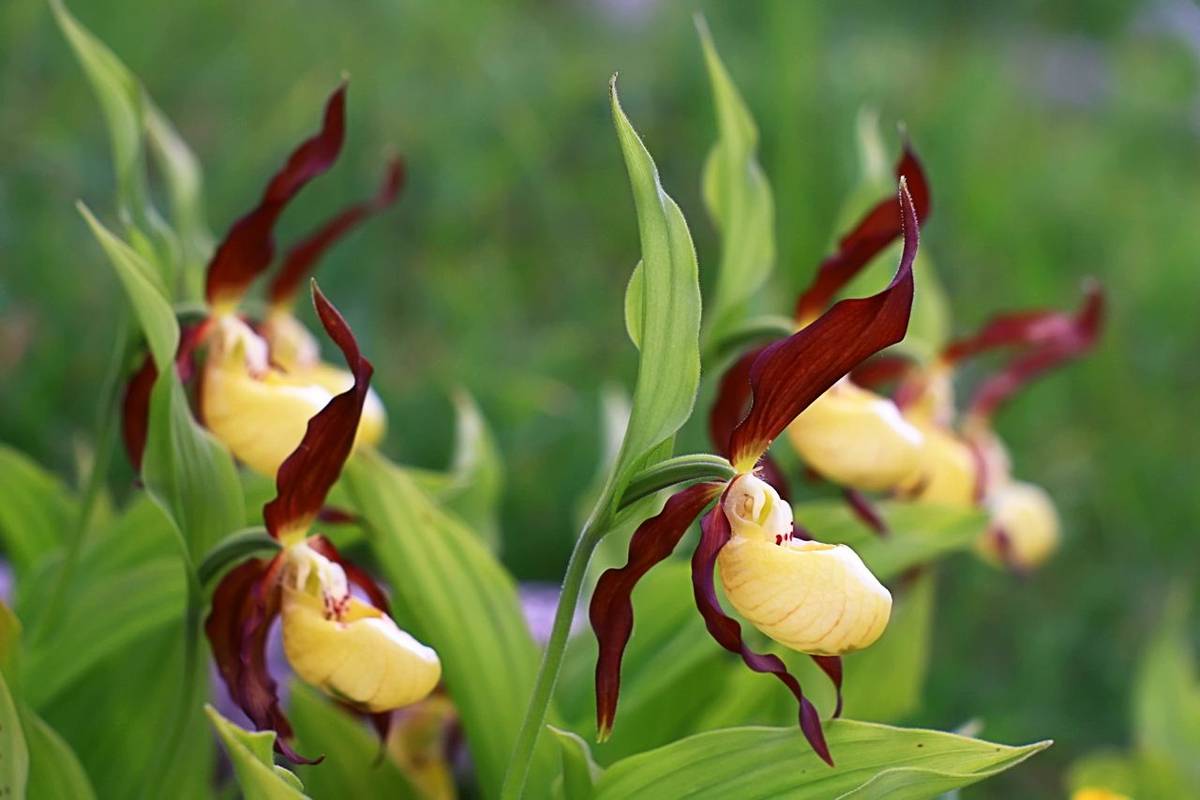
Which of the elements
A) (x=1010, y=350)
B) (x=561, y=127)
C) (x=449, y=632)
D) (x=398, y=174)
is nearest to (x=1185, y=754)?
(x=449, y=632)

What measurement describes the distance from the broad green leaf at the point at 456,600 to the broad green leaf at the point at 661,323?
28 cm

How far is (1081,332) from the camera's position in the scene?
116 cm

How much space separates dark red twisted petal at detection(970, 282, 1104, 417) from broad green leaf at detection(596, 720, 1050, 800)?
56 cm

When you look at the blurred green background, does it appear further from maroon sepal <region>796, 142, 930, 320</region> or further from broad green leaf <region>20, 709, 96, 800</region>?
broad green leaf <region>20, 709, 96, 800</region>

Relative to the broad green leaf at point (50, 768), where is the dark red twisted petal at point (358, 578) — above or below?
above

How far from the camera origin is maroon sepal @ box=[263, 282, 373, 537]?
64 centimetres

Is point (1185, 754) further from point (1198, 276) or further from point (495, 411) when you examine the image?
point (1198, 276)

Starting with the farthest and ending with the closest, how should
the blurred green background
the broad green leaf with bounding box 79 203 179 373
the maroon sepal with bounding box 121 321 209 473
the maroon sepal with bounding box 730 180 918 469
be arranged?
the blurred green background < the maroon sepal with bounding box 121 321 209 473 < the broad green leaf with bounding box 79 203 179 373 < the maroon sepal with bounding box 730 180 918 469

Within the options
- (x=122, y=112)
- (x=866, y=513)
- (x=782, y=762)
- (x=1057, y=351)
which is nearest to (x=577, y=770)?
(x=782, y=762)

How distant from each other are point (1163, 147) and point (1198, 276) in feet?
2.32

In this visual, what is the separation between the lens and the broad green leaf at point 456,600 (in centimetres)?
88

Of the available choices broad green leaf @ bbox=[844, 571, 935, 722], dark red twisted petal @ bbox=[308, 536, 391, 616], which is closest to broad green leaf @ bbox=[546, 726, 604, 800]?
dark red twisted petal @ bbox=[308, 536, 391, 616]

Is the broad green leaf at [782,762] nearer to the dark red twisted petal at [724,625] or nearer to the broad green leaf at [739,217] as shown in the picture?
the dark red twisted petal at [724,625]

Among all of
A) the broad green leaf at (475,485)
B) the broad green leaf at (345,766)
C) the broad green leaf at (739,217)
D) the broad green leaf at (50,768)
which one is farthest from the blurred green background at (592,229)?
the broad green leaf at (50,768)
